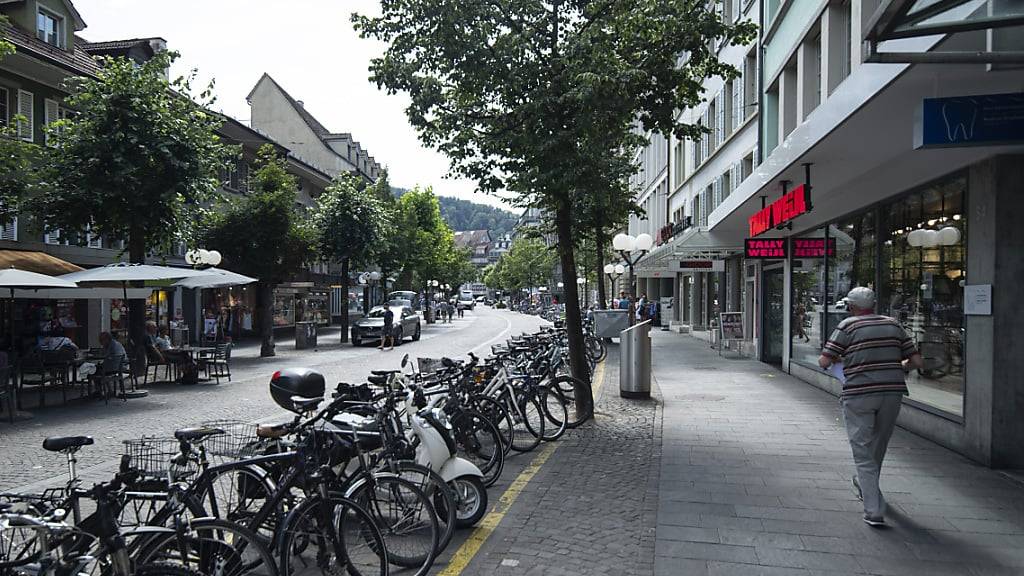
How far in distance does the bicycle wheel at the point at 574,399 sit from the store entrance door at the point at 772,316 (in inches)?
352

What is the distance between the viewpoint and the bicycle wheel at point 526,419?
26.1 ft

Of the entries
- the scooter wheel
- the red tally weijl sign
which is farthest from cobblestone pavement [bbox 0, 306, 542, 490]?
the red tally weijl sign

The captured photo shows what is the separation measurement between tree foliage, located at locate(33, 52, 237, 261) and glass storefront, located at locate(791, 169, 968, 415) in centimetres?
1299

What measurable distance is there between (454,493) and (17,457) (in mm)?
5853

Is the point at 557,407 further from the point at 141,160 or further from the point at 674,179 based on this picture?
the point at 674,179

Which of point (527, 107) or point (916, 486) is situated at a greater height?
point (527, 107)

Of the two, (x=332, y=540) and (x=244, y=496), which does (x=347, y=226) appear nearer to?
(x=244, y=496)

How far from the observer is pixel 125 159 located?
14.3 meters

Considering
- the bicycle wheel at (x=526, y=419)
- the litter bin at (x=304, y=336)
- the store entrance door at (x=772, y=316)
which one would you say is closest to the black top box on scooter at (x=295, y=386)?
the bicycle wheel at (x=526, y=419)

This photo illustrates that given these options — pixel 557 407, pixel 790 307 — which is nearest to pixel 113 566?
pixel 557 407

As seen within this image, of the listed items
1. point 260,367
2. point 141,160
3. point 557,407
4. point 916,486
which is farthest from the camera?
point 260,367

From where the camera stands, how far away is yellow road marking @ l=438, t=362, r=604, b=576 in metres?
4.70

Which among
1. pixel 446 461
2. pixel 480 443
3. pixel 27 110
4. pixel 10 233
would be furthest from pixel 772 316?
pixel 27 110

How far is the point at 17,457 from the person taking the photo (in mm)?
8070
